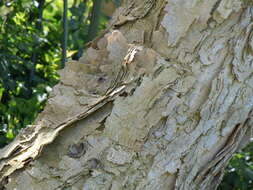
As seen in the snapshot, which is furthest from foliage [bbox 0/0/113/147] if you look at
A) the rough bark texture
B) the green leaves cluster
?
the rough bark texture

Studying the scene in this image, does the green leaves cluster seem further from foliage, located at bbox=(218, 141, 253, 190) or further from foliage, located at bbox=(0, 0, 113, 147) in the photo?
foliage, located at bbox=(218, 141, 253, 190)

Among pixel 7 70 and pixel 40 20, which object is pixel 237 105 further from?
pixel 40 20

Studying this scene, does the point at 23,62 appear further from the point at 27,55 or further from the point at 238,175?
the point at 238,175

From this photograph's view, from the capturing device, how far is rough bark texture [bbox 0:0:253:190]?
1.35 m

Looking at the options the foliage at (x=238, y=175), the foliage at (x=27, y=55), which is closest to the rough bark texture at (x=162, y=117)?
the foliage at (x=27, y=55)

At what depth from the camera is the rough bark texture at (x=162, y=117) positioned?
1354 mm

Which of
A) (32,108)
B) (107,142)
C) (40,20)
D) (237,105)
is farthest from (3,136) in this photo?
(237,105)

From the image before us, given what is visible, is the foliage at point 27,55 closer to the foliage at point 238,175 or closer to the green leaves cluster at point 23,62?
the green leaves cluster at point 23,62

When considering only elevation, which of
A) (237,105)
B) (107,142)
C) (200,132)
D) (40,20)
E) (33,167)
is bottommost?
(33,167)

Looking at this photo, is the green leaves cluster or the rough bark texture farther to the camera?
the green leaves cluster

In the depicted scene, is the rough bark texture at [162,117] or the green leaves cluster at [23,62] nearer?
the rough bark texture at [162,117]

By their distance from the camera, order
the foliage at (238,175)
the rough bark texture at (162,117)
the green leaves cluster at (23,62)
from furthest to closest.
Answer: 1. the foliage at (238,175)
2. the green leaves cluster at (23,62)
3. the rough bark texture at (162,117)

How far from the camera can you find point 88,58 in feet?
5.13

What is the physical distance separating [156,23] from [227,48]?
22 cm
